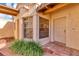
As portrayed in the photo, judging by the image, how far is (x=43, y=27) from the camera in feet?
8.02

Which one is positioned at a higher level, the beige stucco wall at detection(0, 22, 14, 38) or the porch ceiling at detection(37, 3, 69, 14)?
the porch ceiling at detection(37, 3, 69, 14)

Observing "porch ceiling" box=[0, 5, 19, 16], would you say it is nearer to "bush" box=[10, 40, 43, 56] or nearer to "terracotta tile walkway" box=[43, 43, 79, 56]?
"bush" box=[10, 40, 43, 56]

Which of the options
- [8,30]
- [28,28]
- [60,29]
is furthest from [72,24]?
[8,30]

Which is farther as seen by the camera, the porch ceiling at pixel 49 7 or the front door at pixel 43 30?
the front door at pixel 43 30

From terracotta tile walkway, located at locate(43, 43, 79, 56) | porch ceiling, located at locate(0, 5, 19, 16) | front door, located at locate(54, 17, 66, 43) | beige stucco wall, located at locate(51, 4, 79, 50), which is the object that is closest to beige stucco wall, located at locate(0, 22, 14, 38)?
porch ceiling, located at locate(0, 5, 19, 16)

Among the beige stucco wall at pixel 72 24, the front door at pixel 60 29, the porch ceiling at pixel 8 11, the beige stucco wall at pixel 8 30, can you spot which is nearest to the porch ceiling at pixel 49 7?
the beige stucco wall at pixel 72 24

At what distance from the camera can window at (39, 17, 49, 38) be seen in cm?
245

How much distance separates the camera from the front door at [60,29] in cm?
239

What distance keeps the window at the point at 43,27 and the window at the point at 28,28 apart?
187 mm

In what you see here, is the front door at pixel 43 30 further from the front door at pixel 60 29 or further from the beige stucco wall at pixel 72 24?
the beige stucco wall at pixel 72 24

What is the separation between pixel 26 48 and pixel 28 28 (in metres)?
0.42

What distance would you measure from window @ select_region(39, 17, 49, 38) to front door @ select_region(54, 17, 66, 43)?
0.17 metres

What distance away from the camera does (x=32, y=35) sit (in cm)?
245

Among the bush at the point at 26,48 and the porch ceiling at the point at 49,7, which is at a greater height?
the porch ceiling at the point at 49,7
